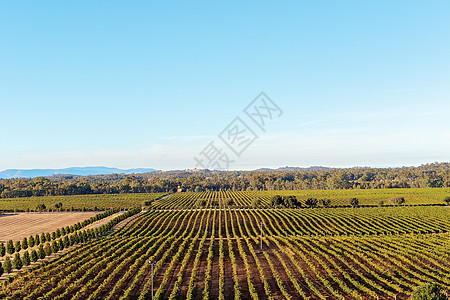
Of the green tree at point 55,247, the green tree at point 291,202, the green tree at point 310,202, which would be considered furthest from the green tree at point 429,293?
the green tree at point 310,202

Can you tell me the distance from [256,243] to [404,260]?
69.5 feet

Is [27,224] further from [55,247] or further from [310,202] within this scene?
[310,202]

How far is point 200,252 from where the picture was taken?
40562 mm

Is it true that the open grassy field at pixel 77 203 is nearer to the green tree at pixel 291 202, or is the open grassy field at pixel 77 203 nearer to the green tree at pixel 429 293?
the green tree at pixel 291 202

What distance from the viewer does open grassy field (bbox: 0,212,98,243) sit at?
60934mm

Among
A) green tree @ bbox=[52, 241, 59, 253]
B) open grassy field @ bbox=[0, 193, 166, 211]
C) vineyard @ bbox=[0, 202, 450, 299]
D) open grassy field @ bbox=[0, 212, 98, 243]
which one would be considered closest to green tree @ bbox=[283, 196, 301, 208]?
vineyard @ bbox=[0, 202, 450, 299]

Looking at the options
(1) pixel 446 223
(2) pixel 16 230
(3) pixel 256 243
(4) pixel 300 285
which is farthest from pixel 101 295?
(1) pixel 446 223

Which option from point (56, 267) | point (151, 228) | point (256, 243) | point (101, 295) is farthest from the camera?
point (151, 228)

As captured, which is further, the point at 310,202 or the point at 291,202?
the point at 310,202

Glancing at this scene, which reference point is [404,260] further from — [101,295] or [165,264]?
[101,295]

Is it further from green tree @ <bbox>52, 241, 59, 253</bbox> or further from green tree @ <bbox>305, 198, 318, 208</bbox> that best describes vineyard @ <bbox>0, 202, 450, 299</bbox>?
green tree @ <bbox>305, 198, 318, 208</bbox>

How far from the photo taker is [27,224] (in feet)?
241

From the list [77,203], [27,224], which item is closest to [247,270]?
[27,224]

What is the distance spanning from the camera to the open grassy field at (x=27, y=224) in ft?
200
